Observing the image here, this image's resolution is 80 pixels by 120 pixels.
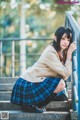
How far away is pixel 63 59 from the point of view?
243 inches

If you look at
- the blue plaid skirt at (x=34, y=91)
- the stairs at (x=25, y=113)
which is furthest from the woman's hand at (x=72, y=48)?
the stairs at (x=25, y=113)

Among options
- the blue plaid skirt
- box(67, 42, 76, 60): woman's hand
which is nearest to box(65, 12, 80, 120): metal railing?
box(67, 42, 76, 60): woman's hand

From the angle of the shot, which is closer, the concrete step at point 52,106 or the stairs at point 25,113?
the stairs at point 25,113

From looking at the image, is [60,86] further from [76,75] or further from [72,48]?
[72,48]

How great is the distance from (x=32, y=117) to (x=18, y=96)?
0.39 meters

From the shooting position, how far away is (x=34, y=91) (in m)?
6.11

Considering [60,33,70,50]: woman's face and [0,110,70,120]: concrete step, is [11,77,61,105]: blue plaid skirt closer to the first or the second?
[0,110,70,120]: concrete step

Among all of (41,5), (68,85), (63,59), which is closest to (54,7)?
(41,5)

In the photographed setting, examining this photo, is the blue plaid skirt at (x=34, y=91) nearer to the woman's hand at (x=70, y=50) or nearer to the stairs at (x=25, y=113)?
the stairs at (x=25, y=113)

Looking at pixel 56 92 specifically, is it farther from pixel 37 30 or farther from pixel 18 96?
pixel 37 30

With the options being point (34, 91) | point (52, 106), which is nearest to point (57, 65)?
point (34, 91)

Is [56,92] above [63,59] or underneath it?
underneath

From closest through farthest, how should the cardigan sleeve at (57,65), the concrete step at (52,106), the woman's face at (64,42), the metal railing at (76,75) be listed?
the metal railing at (76,75) < the cardigan sleeve at (57,65) < the woman's face at (64,42) < the concrete step at (52,106)

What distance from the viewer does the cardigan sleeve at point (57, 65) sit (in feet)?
19.7
